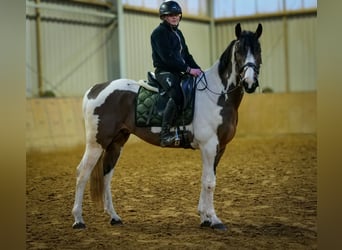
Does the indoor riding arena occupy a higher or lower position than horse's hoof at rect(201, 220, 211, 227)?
higher

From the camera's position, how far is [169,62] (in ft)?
11.2

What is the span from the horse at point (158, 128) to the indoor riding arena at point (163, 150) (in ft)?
0.54

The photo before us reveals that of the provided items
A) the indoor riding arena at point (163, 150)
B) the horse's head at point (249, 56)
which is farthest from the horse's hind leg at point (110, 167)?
the horse's head at point (249, 56)

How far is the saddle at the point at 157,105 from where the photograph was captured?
3.52 metres

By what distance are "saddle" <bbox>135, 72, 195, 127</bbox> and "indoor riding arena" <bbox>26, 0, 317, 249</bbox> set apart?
1.89 ft

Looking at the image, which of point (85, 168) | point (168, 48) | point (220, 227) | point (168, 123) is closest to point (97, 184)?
point (85, 168)

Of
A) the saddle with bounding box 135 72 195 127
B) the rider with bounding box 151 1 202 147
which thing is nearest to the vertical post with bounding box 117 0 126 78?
the saddle with bounding box 135 72 195 127

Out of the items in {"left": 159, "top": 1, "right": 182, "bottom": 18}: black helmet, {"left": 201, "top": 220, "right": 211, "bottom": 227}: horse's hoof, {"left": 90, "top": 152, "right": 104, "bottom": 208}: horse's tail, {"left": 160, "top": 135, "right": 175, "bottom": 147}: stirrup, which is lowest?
{"left": 201, "top": 220, "right": 211, "bottom": 227}: horse's hoof

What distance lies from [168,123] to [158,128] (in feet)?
0.47

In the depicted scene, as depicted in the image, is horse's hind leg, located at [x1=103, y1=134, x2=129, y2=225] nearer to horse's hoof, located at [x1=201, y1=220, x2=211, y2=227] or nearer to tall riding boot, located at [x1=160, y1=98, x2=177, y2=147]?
tall riding boot, located at [x1=160, y1=98, x2=177, y2=147]

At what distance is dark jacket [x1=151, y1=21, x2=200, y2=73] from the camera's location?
3.35 meters

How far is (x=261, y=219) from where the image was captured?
3180 millimetres

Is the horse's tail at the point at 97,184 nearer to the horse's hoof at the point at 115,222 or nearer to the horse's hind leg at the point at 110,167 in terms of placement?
the horse's hind leg at the point at 110,167
